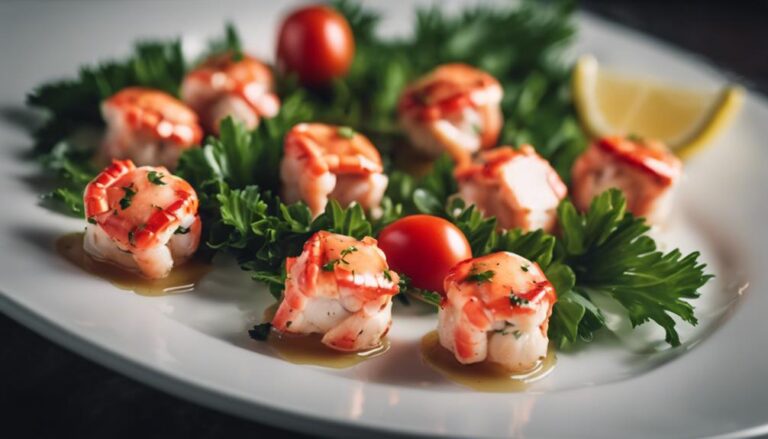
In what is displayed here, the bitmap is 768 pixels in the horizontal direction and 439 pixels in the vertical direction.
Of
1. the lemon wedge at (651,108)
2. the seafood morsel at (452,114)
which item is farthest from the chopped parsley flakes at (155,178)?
the lemon wedge at (651,108)

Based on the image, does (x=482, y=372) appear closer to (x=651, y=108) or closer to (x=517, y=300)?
(x=517, y=300)

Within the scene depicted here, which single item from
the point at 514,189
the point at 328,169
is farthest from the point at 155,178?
the point at 514,189

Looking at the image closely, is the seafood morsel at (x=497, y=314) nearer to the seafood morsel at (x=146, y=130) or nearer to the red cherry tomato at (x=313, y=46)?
the seafood morsel at (x=146, y=130)

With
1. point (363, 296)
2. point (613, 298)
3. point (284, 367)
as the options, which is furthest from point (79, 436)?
point (613, 298)

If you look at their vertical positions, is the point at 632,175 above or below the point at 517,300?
below

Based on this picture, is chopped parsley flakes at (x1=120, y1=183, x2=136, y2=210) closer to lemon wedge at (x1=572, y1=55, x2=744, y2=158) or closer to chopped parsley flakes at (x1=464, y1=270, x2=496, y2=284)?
chopped parsley flakes at (x1=464, y1=270, x2=496, y2=284)

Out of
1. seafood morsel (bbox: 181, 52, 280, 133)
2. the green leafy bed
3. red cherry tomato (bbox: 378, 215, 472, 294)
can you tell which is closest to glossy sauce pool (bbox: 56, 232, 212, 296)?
the green leafy bed
